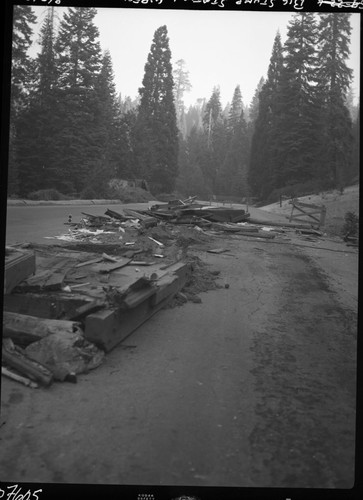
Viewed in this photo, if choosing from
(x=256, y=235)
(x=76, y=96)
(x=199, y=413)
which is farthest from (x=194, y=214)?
(x=199, y=413)

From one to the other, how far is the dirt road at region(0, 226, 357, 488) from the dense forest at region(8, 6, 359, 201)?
5.49 feet

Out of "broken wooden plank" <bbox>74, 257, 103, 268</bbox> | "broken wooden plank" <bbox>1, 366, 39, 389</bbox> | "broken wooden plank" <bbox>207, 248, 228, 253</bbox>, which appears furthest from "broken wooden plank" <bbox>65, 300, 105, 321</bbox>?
"broken wooden plank" <bbox>207, 248, 228, 253</bbox>

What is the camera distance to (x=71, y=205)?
586 inches

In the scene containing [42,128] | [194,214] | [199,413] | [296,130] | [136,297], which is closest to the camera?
[199,413]

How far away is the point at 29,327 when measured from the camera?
2.85 m

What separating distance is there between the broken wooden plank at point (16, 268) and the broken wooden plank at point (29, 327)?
29 cm

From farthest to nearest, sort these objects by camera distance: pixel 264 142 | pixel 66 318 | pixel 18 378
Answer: pixel 264 142 → pixel 66 318 → pixel 18 378

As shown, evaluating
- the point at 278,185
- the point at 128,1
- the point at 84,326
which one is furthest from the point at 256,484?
the point at 278,185

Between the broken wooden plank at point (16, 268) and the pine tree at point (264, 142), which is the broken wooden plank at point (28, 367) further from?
the pine tree at point (264, 142)

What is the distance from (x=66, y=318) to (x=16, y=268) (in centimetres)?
66

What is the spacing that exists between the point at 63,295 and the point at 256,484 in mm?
2263

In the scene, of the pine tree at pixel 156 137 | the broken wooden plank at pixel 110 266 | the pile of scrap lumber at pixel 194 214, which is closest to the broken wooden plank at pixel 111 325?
the broken wooden plank at pixel 110 266

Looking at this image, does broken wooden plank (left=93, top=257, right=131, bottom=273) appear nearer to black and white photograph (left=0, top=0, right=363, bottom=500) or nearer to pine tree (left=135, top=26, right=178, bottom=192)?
black and white photograph (left=0, top=0, right=363, bottom=500)

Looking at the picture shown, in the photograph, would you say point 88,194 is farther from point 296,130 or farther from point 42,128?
point 296,130
